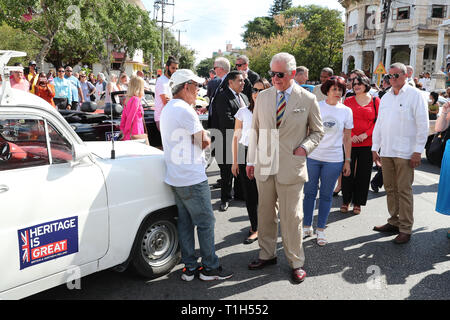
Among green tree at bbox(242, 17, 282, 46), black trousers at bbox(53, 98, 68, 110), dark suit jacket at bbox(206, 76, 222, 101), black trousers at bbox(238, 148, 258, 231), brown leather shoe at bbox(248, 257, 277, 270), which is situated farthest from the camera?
green tree at bbox(242, 17, 282, 46)

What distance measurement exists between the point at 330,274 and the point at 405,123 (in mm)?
2035

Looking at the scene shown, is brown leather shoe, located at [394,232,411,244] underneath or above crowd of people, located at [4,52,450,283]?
underneath

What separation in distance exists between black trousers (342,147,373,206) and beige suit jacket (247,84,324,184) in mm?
2477

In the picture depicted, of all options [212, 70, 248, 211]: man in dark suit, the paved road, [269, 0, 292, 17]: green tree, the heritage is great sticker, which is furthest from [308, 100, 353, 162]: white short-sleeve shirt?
[269, 0, 292, 17]: green tree

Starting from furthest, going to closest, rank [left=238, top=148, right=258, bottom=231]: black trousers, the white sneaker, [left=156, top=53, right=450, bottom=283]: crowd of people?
the white sneaker → [left=238, top=148, right=258, bottom=231]: black trousers → [left=156, top=53, right=450, bottom=283]: crowd of people

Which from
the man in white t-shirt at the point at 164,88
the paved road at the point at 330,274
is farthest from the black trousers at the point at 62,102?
the paved road at the point at 330,274

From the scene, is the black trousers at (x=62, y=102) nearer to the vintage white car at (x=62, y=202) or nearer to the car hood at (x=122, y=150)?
the car hood at (x=122, y=150)

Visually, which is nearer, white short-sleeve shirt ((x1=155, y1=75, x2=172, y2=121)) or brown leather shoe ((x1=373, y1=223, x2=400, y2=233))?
brown leather shoe ((x1=373, y1=223, x2=400, y2=233))

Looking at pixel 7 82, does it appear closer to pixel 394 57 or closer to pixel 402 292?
pixel 402 292

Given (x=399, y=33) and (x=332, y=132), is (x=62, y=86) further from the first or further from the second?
(x=399, y=33)

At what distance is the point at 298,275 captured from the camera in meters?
3.63

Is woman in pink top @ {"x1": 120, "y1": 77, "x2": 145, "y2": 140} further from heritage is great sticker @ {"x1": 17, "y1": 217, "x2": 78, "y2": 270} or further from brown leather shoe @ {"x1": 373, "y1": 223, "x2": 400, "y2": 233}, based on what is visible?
brown leather shoe @ {"x1": 373, "y1": 223, "x2": 400, "y2": 233}

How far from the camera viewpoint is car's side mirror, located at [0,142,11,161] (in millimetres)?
2880
